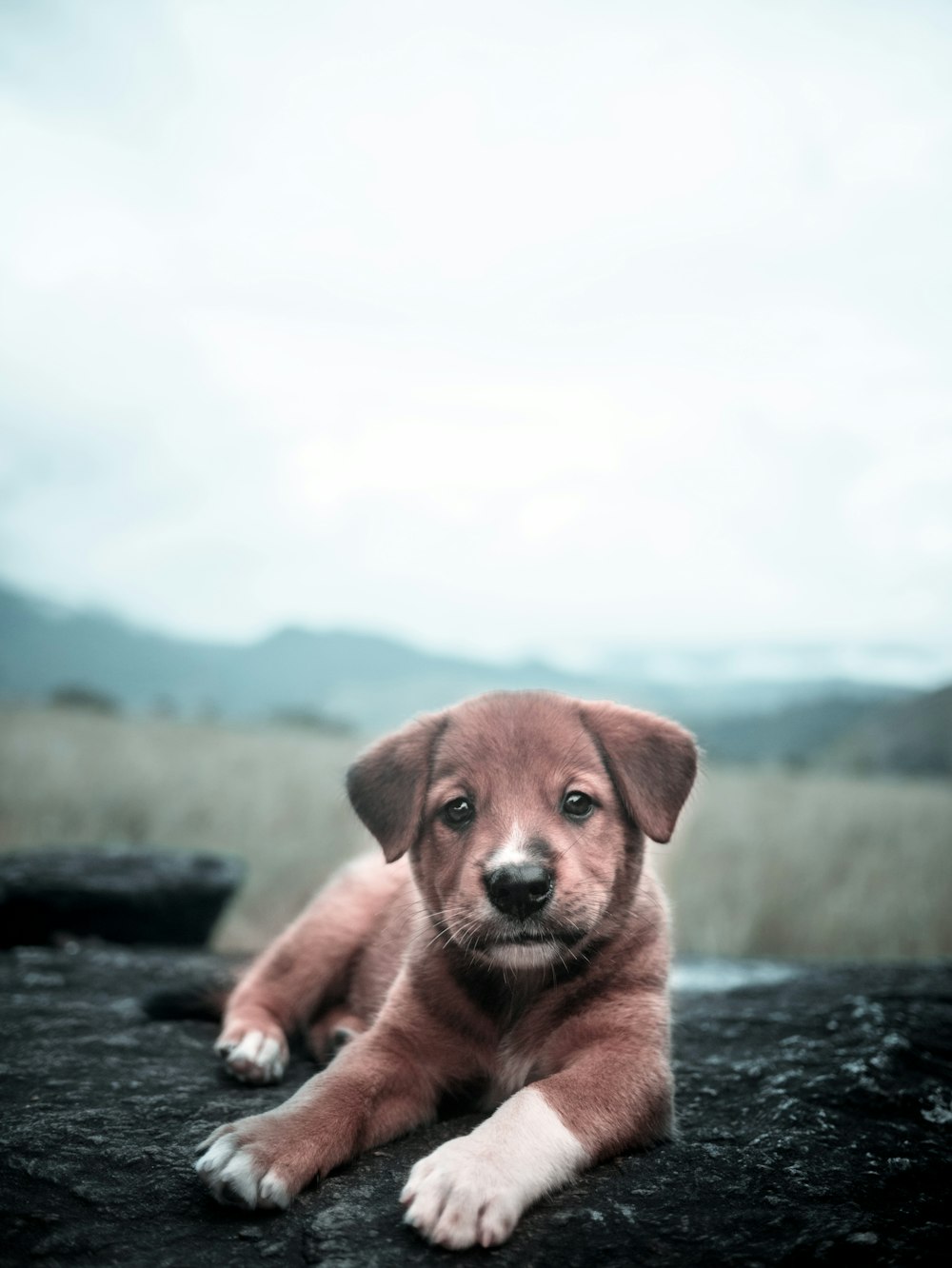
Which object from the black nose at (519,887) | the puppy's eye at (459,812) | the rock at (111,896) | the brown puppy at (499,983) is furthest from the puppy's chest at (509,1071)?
the rock at (111,896)

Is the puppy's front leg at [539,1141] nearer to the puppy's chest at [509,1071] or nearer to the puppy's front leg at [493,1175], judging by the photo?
the puppy's front leg at [493,1175]

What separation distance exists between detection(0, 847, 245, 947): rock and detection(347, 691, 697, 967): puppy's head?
2.98 metres

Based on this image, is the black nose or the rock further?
the rock

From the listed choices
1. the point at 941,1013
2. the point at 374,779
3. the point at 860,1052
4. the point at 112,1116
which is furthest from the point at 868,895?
the point at 112,1116

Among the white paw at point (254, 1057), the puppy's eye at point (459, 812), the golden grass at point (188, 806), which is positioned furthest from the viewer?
the golden grass at point (188, 806)

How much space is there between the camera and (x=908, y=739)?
31.2 ft

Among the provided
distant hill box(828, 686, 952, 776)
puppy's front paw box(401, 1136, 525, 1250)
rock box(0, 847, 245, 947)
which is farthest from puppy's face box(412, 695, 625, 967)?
distant hill box(828, 686, 952, 776)

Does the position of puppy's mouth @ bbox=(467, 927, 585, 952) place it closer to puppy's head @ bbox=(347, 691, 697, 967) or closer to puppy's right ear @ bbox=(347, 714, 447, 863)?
puppy's head @ bbox=(347, 691, 697, 967)

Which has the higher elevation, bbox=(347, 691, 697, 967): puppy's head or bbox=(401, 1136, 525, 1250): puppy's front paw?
bbox=(347, 691, 697, 967): puppy's head

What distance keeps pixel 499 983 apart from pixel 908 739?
7.62 metres

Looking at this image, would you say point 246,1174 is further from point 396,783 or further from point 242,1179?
point 396,783

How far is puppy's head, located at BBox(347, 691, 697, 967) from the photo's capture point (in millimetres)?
2650

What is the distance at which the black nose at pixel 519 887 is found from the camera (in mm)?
2553

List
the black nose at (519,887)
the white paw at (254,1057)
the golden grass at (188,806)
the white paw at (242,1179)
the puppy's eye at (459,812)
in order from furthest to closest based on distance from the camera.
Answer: the golden grass at (188,806) < the white paw at (254,1057) < the puppy's eye at (459,812) < the black nose at (519,887) < the white paw at (242,1179)
